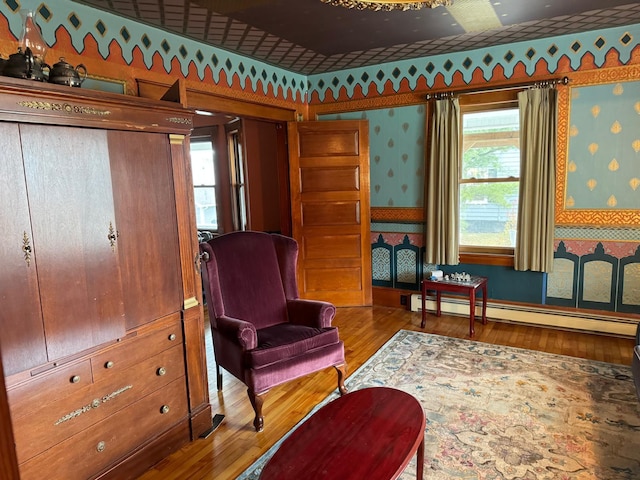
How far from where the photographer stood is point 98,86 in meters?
2.97

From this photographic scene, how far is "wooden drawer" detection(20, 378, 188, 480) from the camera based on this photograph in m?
1.94

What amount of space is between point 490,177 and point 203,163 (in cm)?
391

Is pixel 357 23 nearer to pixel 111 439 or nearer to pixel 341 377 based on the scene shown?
pixel 341 377

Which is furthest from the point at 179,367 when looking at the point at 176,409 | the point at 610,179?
the point at 610,179

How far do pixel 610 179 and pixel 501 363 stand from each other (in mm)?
2032

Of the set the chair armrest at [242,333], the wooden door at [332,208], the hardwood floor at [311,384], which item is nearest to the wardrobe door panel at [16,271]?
the hardwood floor at [311,384]

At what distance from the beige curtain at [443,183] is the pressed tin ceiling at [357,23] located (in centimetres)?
67

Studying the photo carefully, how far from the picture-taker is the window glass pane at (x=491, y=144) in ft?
14.4

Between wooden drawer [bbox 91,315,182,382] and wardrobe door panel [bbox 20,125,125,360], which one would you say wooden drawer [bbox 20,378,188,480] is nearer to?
wooden drawer [bbox 91,315,182,382]

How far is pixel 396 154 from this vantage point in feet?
16.4

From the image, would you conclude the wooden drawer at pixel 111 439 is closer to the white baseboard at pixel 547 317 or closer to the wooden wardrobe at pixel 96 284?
the wooden wardrobe at pixel 96 284

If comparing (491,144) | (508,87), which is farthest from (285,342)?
(508,87)

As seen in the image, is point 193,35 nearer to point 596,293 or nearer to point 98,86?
point 98,86

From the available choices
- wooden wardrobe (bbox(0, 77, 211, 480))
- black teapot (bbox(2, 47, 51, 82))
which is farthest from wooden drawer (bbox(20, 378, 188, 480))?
→ black teapot (bbox(2, 47, 51, 82))
